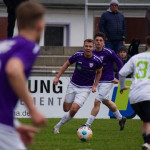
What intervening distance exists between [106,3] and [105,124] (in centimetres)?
527

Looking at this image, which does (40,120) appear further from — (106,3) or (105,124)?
(106,3)

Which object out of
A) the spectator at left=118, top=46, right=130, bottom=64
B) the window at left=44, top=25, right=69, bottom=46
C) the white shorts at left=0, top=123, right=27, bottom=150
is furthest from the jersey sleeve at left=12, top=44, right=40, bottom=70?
the window at left=44, top=25, right=69, bottom=46

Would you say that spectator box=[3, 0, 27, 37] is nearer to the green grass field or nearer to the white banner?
the white banner

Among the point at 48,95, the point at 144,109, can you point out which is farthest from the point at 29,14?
the point at 48,95

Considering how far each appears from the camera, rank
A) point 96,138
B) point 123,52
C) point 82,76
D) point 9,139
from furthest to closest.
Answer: point 123,52
point 82,76
point 96,138
point 9,139

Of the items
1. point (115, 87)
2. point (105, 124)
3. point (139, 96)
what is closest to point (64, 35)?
point (115, 87)

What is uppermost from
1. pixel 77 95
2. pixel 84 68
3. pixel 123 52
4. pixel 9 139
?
pixel 9 139

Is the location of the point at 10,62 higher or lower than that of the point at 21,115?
higher

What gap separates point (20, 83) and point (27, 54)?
1.00 ft

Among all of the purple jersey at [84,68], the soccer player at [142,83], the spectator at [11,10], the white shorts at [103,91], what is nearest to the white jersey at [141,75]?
the soccer player at [142,83]

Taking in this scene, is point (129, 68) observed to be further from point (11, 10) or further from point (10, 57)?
point (11, 10)

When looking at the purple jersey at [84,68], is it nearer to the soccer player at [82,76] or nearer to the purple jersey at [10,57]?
the soccer player at [82,76]

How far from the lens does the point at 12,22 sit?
17.7m

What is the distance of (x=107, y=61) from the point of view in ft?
51.1
